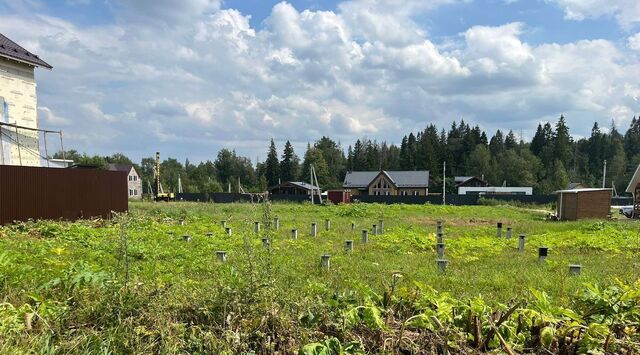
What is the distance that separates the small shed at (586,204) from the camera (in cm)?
2545

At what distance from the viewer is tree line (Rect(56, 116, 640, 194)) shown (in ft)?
293

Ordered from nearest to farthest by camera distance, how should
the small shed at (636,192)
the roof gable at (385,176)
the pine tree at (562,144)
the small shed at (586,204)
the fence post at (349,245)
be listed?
the fence post at (349,245)
the small shed at (586,204)
the small shed at (636,192)
the roof gable at (385,176)
the pine tree at (562,144)

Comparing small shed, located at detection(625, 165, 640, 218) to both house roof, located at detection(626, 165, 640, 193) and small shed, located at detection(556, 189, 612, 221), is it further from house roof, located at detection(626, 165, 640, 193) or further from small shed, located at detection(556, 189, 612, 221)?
small shed, located at detection(556, 189, 612, 221)

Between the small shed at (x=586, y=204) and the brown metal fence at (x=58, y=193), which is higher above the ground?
the brown metal fence at (x=58, y=193)

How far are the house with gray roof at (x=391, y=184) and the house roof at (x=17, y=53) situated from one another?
5628 cm

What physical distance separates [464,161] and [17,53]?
9277 cm

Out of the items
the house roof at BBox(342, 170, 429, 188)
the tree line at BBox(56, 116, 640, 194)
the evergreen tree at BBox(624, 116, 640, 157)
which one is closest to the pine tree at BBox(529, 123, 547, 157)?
the tree line at BBox(56, 116, 640, 194)

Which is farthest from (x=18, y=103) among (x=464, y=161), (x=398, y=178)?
(x=464, y=161)

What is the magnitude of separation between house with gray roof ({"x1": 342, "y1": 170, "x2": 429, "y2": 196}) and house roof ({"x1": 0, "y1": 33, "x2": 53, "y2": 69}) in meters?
56.3

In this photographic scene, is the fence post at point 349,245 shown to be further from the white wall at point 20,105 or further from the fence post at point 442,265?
the white wall at point 20,105

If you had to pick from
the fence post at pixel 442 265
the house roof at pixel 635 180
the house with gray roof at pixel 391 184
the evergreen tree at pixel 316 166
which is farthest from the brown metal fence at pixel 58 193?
the evergreen tree at pixel 316 166

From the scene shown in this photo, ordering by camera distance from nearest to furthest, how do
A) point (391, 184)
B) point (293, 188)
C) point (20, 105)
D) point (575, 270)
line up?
point (575, 270) < point (20, 105) < point (293, 188) < point (391, 184)

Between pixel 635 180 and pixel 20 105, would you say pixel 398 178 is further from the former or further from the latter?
pixel 20 105

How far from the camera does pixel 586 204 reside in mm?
25734
